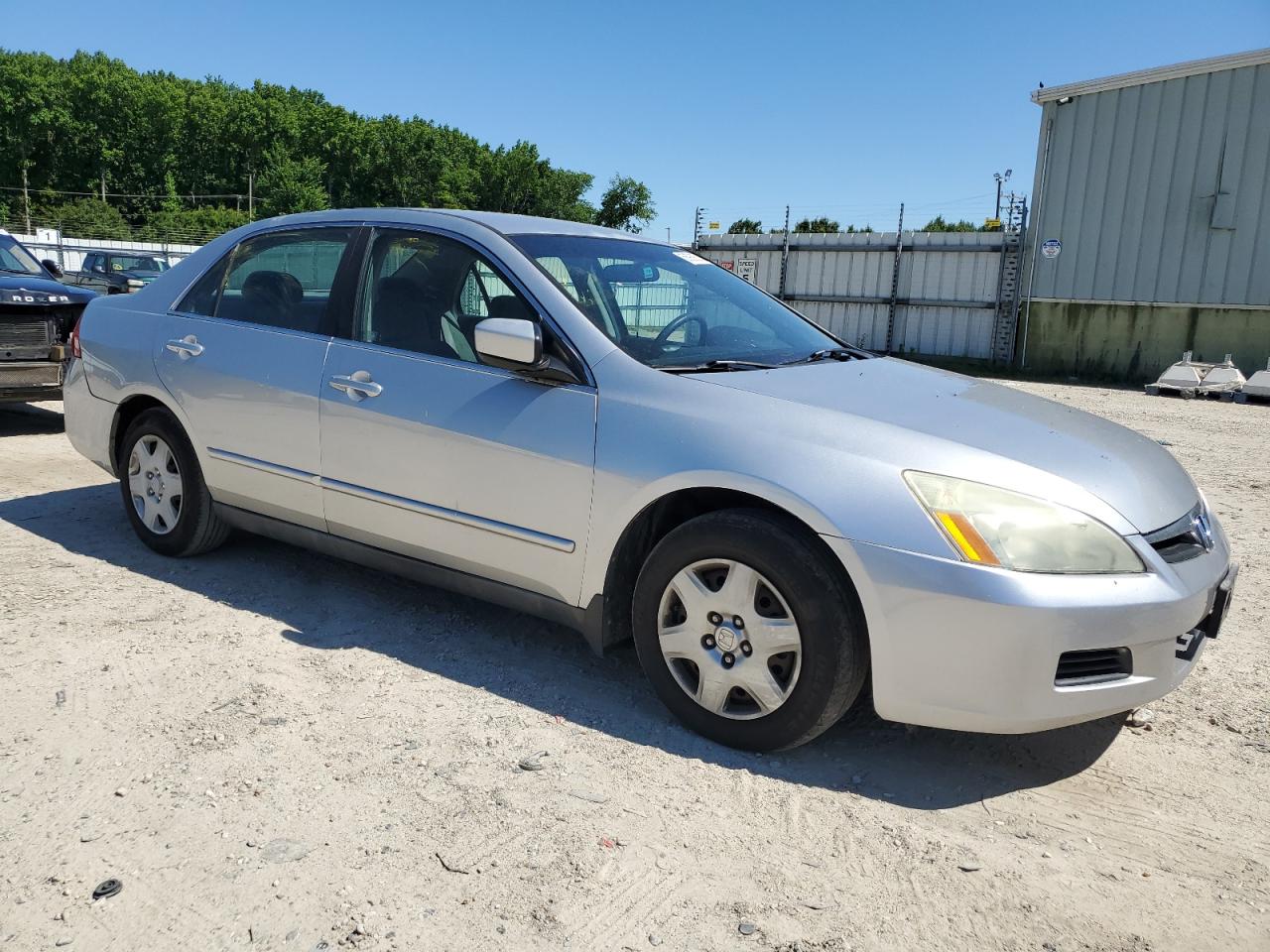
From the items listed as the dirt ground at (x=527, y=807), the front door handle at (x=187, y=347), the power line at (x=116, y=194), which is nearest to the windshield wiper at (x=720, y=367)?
the dirt ground at (x=527, y=807)

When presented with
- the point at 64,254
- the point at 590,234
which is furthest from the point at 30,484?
the point at 64,254

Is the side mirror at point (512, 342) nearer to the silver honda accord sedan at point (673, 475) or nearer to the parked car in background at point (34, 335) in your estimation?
the silver honda accord sedan at point (673, 475)

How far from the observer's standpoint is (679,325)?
3.76 metres

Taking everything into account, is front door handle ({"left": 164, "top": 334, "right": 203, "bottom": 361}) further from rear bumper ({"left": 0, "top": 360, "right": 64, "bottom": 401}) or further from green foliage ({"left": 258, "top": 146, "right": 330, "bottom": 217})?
green foliage ({"left": 258, "top": 146, "right": 330, "bottom": 217})

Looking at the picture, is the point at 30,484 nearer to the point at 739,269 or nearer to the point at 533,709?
the point at 533,709

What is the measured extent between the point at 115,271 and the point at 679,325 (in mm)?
21626

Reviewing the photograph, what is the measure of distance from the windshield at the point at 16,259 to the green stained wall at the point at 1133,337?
17805mm

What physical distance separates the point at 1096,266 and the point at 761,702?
62.4ft

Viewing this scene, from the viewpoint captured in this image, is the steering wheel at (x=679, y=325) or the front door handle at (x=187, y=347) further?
the front door handle at (x=187, y=347)

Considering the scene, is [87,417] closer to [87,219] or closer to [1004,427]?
[1004,427]

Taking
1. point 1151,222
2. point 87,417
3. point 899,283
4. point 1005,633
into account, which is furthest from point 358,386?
point 899,283

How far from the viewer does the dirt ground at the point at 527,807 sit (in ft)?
7.40

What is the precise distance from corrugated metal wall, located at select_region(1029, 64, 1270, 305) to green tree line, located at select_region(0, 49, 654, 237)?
60.1 metres

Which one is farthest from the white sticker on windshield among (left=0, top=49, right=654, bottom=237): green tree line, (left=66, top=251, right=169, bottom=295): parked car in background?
(left=0, top=49, right=654, bottom=237): green tree line
